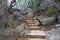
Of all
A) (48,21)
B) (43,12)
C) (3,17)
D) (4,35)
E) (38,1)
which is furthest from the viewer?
(38,1)

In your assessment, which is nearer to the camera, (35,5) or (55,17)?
(55,17)

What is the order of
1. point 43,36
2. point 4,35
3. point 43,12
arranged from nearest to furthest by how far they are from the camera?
point 4,35
point 43,36
point 43,12

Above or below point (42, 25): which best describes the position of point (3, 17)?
above

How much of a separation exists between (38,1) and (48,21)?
2523 millimetres

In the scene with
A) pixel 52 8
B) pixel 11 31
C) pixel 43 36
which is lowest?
pixel 43 36

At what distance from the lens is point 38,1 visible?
30.0ft

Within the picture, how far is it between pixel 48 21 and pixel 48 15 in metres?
0.53

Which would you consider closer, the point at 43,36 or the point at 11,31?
the point at 11,31

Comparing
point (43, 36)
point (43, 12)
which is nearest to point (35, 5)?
point (43, 12)

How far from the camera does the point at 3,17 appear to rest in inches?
199

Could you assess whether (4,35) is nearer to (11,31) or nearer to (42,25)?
(11,31)

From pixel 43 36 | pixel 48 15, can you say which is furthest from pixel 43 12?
pixel 43 36

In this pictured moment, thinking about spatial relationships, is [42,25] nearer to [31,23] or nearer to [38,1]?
[31,23]

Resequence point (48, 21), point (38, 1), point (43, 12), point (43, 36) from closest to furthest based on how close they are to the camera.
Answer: point (43, 36) → point (48, 21) → point (43, 12) → point (38, 1)
